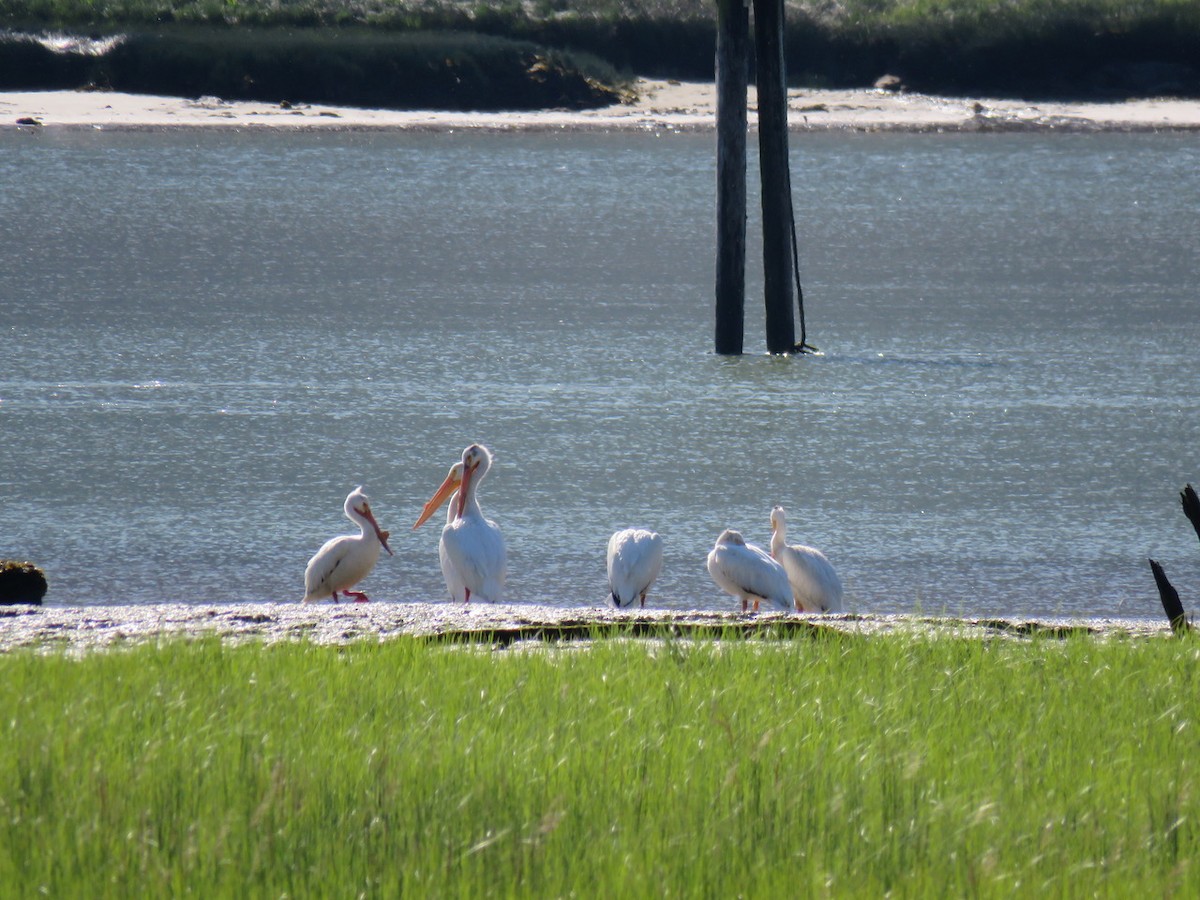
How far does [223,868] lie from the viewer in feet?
11.6

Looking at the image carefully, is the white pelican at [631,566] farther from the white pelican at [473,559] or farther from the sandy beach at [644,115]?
the sandy beach at [644,115]

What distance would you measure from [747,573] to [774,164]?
764 centimetres

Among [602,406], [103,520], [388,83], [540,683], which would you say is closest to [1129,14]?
[388,83]

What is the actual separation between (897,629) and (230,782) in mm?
2745

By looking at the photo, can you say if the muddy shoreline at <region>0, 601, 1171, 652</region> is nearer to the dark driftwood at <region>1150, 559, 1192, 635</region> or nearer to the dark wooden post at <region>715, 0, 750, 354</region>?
the dark driftwood at <region>1150, 559, 1192, 635</region>

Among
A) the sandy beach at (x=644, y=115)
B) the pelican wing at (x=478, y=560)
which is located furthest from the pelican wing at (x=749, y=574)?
the sandy beach at (x=644, y=115)

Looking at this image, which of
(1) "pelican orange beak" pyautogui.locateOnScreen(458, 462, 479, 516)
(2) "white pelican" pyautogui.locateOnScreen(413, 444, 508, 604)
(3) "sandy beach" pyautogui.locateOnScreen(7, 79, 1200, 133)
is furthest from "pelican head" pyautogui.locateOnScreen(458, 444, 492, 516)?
(3) "sandy beach" pyautogui.locateOnScreen(7, 79, 1200, 133)

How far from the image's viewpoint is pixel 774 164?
583 inches

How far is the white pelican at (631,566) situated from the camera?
7.77 meters

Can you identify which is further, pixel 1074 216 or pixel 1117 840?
pixel 1074 216

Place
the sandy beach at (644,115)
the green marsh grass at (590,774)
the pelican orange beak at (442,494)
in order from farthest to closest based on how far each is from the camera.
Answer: the sandy beach at (644,115)
the pelican orange beak at (442,494)
the green marsh grass at (590,774)

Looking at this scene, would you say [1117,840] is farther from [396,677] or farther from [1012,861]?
[396,677]

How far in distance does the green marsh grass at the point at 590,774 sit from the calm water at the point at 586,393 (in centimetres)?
314

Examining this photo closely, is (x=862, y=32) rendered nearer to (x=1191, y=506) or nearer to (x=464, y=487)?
(x=464, y=487)
